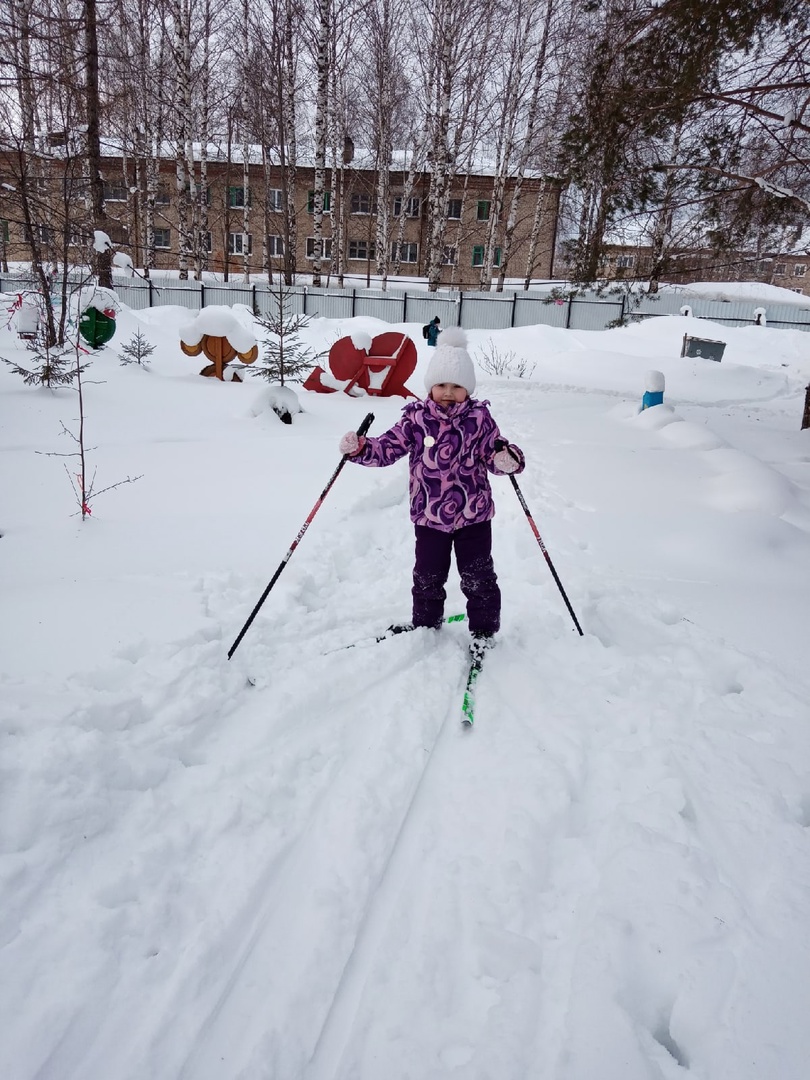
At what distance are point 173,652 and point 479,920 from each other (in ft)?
5.71

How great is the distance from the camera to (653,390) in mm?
9367

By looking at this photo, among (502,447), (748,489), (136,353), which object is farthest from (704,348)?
(502,447)

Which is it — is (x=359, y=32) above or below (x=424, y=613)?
above

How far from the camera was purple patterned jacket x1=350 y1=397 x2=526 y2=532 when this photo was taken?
3.07 m

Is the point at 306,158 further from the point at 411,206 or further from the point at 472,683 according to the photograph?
the point at 472,683

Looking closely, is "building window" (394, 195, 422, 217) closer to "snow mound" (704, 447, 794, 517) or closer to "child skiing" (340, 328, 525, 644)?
"snow mound" (704, 447, 794, 517)

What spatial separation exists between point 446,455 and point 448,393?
309 millimetres

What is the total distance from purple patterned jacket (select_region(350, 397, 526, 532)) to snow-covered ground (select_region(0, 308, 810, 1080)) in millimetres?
749

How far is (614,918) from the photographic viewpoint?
1.80 metres

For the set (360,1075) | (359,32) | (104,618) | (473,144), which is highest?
(359,32)

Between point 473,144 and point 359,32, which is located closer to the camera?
point 359,32

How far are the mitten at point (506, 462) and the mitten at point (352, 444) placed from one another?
681mm

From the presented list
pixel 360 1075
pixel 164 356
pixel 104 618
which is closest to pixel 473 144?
pixel 164 356

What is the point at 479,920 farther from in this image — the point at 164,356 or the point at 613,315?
A: the point at 613,315
